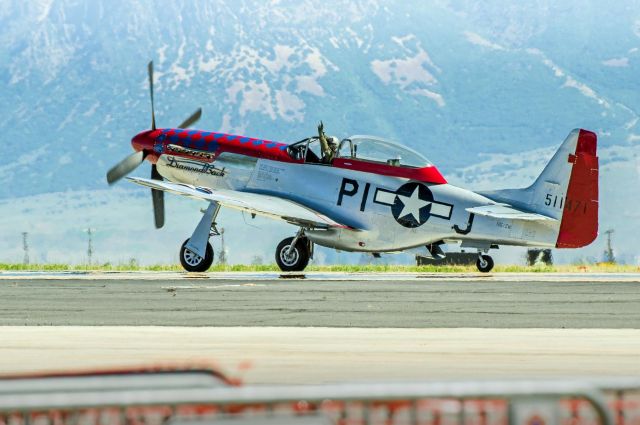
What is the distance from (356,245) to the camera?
27734 mm

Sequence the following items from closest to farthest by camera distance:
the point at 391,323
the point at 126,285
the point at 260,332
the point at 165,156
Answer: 1. the point at 260,332
2. the point at 391,323
3. the point at 126,285
4. the point at 165,156

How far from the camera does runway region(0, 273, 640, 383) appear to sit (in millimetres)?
8227

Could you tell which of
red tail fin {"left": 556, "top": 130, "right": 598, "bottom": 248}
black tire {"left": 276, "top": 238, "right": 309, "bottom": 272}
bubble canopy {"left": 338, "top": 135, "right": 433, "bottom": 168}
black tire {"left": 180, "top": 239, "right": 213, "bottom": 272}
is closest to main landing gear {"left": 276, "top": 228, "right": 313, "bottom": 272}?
black tire {"left": 276, "top": 238, "right": 309, "bottom": 272}

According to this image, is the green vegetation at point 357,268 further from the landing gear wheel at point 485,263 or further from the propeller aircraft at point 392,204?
the propeller aircraft at point 392,204

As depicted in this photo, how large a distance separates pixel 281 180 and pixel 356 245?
2.26 m

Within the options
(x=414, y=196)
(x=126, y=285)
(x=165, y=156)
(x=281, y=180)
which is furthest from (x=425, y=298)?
(x=165, y=156)

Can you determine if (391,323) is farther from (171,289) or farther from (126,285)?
(126,285)

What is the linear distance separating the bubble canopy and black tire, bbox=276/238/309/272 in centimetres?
206

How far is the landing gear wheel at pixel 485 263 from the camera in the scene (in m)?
27.1

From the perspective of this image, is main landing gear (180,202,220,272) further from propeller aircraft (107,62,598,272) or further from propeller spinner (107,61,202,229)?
propeller spinner (107,61,202,229)

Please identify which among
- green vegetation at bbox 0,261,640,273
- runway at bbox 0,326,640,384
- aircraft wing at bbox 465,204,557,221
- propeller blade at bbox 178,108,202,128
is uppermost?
propeller blade at bbox 178,108,202,128

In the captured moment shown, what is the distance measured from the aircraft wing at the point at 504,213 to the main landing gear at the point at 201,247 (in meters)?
5.34

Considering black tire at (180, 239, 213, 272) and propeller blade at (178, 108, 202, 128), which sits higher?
propeller blade at (178, 108, 202, 128)

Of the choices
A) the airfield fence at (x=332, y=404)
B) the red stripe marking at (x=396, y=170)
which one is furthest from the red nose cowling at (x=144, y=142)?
the airfield fence at (x=332, y=404)
